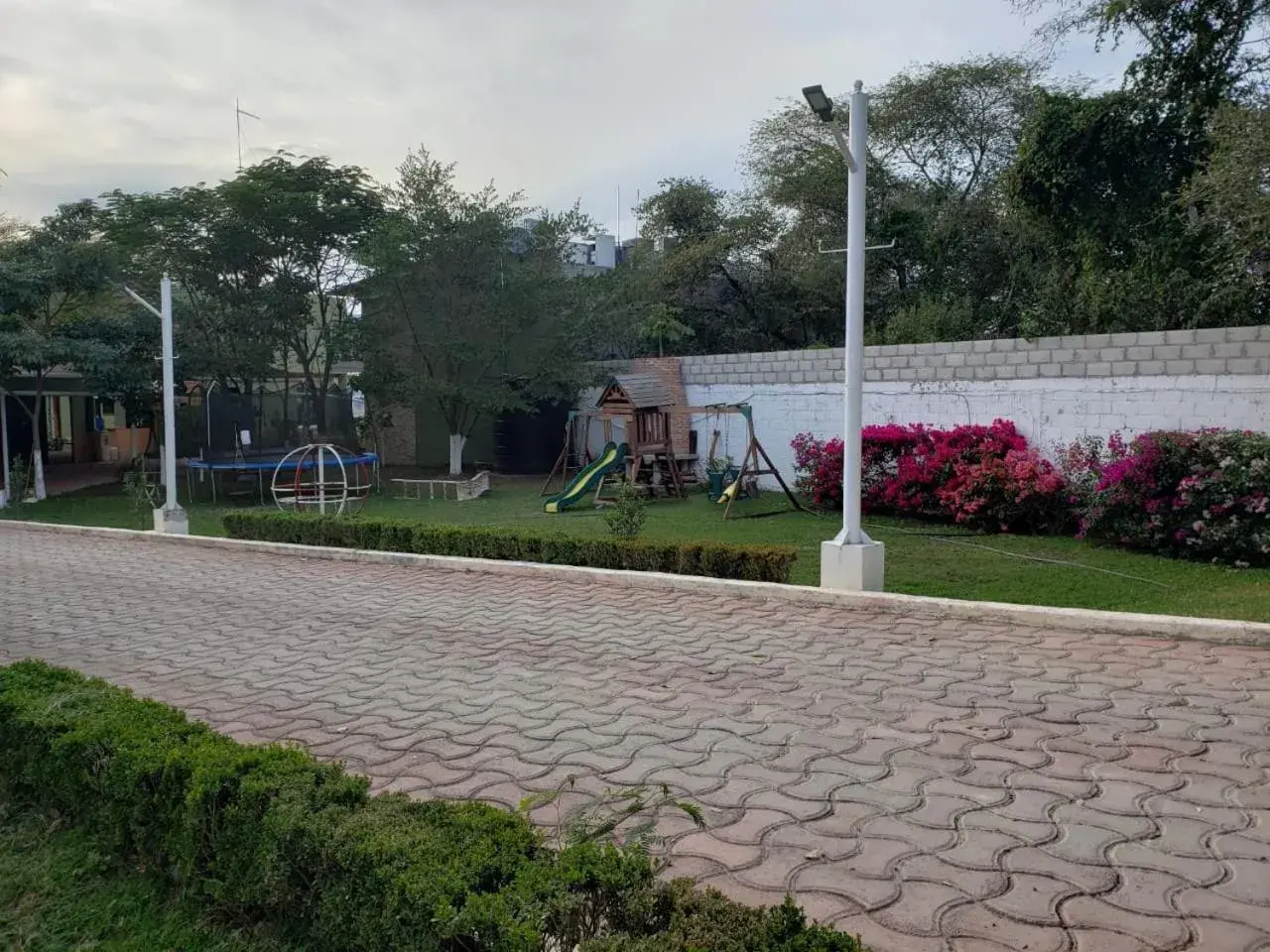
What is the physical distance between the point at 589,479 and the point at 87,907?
42.3 ft

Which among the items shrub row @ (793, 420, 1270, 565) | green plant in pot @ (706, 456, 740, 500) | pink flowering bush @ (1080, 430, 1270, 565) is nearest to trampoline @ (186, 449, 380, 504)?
green plant in pot @ (706, 456, 740, 500)

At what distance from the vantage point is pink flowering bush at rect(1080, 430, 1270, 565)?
29.1 ft

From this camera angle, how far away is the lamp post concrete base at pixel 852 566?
7836 millimetres

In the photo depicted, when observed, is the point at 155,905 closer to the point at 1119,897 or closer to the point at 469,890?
the point at 469,890

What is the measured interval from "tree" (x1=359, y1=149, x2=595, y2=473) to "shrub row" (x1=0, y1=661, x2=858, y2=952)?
15.7 metres

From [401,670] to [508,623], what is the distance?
1403 millimetres

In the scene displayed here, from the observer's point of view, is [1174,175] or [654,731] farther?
[1174,175]

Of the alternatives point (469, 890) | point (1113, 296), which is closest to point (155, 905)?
point (469, 890)

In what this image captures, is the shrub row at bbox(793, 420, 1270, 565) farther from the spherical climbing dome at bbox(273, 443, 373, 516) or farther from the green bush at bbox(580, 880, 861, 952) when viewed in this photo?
the green bush at bbox(580, 880, 861, 952)

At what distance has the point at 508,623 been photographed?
737 cm

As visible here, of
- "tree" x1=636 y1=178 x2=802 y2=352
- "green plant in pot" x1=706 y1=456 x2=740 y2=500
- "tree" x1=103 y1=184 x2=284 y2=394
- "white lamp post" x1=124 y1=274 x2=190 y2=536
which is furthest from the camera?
"tree" x1=636 y1=178 x2=802 y2=352

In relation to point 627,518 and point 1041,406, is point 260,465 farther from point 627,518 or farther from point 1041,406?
point 1041,406

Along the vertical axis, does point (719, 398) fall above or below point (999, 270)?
below

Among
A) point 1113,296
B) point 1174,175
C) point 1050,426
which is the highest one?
point 1174,175
